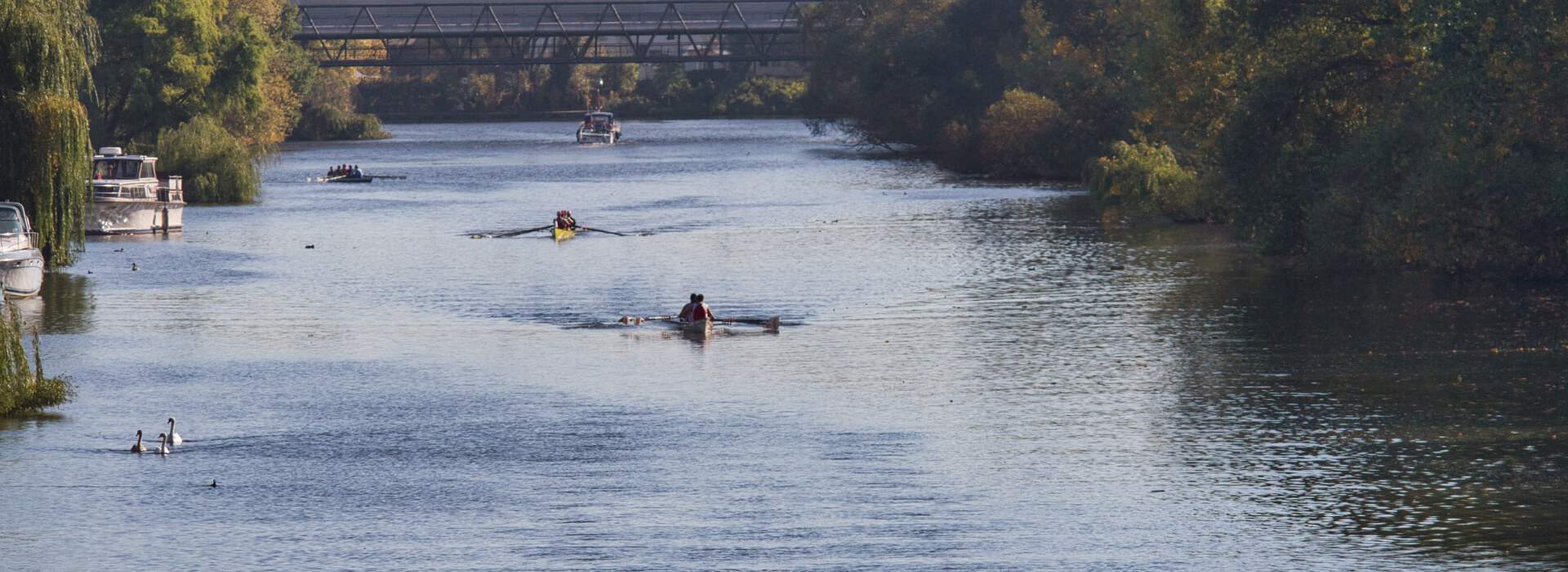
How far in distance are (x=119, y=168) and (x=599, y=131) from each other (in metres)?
98.5

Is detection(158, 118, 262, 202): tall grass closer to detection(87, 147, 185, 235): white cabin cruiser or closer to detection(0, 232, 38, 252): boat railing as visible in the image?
detection(87, 147, 185, 235): white cabin cruiser

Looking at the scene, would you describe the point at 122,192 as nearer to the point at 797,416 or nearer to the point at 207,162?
the point at 207,162

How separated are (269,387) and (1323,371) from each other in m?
20.9

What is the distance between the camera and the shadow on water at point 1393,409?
70.8 ft

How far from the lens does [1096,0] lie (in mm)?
96625

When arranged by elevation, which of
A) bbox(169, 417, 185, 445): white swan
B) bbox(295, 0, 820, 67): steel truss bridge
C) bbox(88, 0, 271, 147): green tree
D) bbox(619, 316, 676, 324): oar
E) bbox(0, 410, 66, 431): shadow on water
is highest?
bbox(295, 0, 820, 67): steel truss bridge

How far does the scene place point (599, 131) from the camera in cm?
16550

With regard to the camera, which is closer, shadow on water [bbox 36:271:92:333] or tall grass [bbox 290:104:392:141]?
shadow on water [bbox 36:271:92:333]

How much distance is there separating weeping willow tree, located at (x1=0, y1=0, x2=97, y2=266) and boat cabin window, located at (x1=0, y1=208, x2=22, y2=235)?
0.40 metres

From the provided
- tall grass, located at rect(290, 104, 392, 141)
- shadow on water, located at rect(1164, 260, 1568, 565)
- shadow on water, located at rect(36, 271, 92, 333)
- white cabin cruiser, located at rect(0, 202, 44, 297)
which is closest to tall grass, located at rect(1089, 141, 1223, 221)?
shadow on water, located at rect(1164, 260, 1568, 565)

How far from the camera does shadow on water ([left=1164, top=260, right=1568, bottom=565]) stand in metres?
21.6

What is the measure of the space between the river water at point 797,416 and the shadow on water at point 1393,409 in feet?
0.33

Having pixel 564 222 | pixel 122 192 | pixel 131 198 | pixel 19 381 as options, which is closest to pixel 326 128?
pixel 122 192

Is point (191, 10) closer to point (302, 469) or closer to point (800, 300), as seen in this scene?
point (800, 300)
